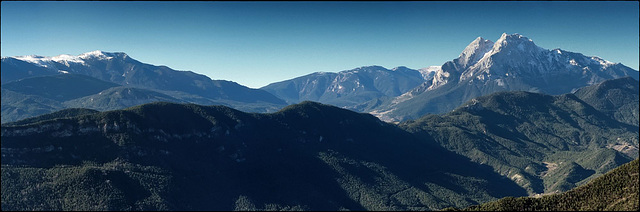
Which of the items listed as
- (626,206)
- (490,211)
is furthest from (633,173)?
(490,211)

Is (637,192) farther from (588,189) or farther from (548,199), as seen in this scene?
(548,199)

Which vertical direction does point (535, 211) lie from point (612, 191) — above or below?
below

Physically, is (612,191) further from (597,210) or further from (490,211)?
(490,211)

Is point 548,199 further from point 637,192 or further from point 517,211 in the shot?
point 637,192

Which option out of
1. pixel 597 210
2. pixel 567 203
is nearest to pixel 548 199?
pixel 567 203

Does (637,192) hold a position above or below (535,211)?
above

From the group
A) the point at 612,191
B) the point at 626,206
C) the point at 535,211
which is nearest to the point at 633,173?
the point at 612,191

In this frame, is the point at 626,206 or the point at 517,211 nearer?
the point at 626,206
